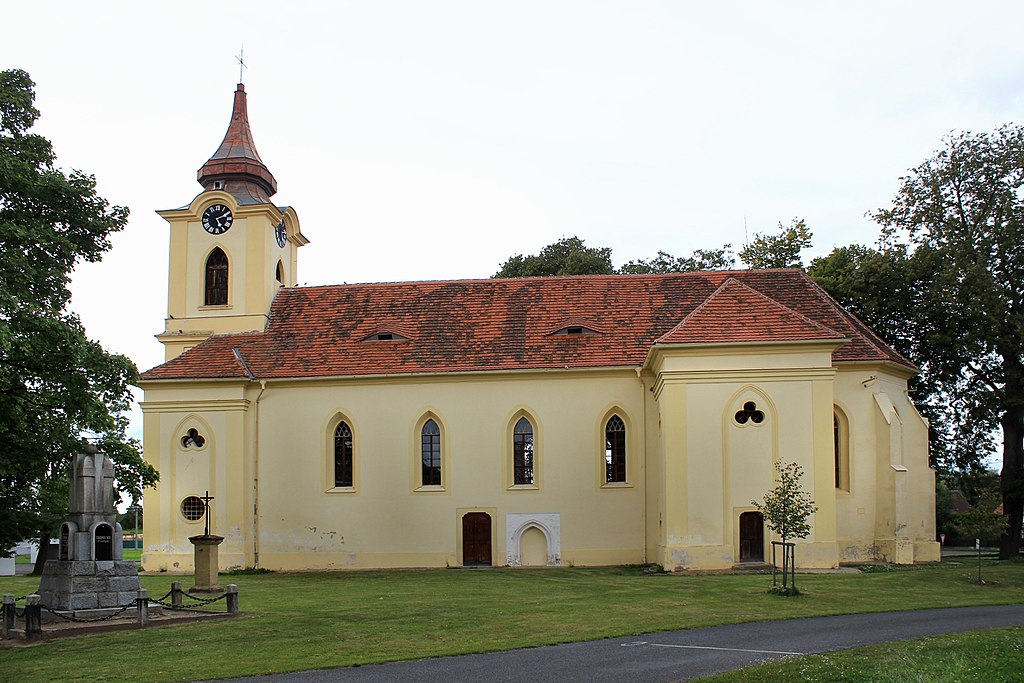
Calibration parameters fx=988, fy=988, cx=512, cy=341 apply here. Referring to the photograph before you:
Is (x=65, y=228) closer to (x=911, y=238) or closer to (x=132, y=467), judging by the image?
(x=132, y=467)

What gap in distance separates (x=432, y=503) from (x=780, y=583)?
13.4 metres

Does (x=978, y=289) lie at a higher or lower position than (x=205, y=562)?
higher

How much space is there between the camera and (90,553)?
67.1 ft

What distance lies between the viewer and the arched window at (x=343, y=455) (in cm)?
3516

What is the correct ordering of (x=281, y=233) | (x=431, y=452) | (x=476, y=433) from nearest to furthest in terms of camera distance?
(x=476, y=433), (x=431, y=452), (x=281, y=233)

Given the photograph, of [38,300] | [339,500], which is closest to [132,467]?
[38,300]

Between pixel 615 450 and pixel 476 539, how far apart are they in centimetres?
570

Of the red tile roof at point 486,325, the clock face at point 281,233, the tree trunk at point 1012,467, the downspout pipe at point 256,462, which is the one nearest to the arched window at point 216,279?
the red tile roof at point 486,325

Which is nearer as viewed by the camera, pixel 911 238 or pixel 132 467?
pixel 132 467

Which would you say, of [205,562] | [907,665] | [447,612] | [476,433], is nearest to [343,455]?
[476,433]

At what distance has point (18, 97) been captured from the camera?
768 inches

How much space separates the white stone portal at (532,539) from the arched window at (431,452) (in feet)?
10.2

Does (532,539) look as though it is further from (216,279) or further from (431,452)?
(216,279)

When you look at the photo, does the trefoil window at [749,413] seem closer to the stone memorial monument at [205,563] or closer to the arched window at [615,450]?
the arched window at [615,450]
